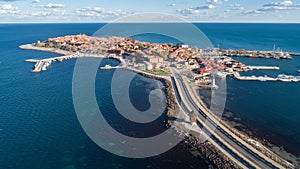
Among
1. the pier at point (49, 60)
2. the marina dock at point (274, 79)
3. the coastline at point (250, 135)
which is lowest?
the coastline at point (250, 135)

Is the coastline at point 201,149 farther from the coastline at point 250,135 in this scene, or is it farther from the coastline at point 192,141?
the coastline at point 250,135

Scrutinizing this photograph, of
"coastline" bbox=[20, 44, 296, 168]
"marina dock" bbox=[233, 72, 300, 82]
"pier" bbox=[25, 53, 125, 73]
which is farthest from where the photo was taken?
"pier" bbox=[25, 53, 125, 73]

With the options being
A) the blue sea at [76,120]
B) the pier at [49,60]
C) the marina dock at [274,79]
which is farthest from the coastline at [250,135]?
the pier at [49,60]

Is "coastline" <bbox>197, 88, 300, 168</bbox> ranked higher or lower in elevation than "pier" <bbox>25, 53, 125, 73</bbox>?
lower

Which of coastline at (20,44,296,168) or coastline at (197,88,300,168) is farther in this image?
coastline at (197,88,300,168)

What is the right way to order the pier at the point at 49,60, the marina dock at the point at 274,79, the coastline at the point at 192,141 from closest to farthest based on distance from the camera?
the coastline at the point at 192,141, the marina dock at the point at 274,79, the pier at the point at 49,60

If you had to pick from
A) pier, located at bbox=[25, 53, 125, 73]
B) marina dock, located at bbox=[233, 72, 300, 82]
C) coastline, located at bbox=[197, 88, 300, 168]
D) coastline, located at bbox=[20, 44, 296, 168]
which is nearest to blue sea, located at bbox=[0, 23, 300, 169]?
coastline, located at bbox=[197, 88, 300, 168]

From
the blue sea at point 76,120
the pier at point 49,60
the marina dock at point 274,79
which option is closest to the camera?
the blue sea at point 76,120

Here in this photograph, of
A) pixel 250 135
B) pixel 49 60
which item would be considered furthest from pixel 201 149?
pixel 49 60

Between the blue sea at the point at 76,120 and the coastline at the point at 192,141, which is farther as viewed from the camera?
the blue sea at the point at 76,120

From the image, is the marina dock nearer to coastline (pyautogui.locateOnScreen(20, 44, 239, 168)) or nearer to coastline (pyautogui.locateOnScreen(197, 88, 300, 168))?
coastline (pyautogui.locateOnScreen(197, 88, 300, 168))

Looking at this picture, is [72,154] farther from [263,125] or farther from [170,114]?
[263,125]
